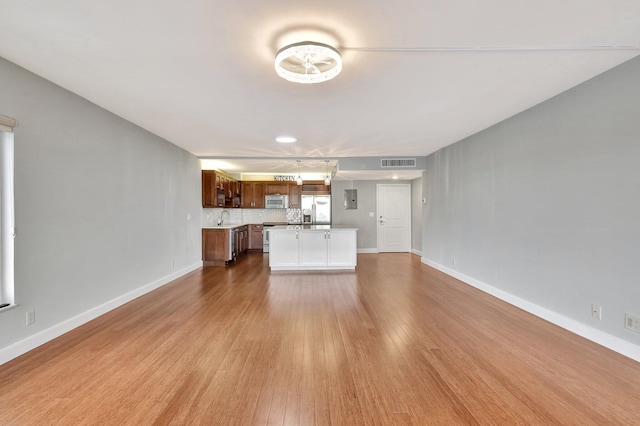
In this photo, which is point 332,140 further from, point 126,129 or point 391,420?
point 391,420

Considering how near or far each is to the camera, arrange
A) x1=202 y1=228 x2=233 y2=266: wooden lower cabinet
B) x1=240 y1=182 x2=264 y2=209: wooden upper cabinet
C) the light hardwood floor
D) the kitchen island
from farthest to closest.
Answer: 1. x1=240 y1=182 x2=264 y2=209: wooden upper cabinet
2. x1=202 y1=228 x2=233 y2=266: wooden lower cabinet
3. the kitchen island
4. the light hardwood floor

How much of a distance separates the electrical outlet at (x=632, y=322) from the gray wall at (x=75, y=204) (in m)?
5.29

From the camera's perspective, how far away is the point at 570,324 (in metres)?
2.81

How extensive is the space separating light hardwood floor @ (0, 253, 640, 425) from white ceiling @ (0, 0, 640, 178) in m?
2.50

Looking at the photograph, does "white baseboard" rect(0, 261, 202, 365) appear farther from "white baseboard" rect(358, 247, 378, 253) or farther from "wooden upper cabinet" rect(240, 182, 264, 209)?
"white baseboard" rect(358, 247, 378, 253)

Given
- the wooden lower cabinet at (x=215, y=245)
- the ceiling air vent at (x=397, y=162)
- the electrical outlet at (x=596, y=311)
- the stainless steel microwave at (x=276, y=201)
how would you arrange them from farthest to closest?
the stainless steel microwave at (x=276, y=201) < the wooden lower cabinet at (x=215, y=245) < the ceiling air vent at (x=397, y=162) < the electrical outlet at (x=596, y=311)

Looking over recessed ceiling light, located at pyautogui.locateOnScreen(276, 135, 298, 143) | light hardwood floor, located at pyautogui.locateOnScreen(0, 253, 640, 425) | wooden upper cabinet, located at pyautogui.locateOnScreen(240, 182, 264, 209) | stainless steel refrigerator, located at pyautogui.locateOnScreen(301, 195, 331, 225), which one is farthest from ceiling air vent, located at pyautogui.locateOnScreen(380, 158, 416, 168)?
wooden upper cabinet, located at pyautogui.locateOnScreen(240, 182, 264, 209)

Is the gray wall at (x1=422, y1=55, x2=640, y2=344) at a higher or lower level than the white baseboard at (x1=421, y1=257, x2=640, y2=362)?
higher

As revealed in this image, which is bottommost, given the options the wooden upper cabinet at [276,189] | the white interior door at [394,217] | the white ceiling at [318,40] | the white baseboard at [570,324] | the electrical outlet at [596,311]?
the white baseboard at [570,324]

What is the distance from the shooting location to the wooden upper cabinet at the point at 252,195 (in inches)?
332

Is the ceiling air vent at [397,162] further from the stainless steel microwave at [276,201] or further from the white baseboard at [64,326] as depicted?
the white baseboard at [64,326]

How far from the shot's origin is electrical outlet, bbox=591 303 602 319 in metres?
2.55

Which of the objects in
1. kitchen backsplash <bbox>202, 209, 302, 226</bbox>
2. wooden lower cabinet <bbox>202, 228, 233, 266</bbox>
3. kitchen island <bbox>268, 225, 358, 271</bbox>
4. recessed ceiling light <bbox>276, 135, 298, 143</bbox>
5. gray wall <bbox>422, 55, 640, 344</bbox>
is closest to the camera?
gray wall <bbox>422, 55, 640, 344</bbox>

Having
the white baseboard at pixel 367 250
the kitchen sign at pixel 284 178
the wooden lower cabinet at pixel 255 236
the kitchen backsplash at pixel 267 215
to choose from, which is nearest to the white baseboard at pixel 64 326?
the wooden lower cabinet at pixel 255 236
